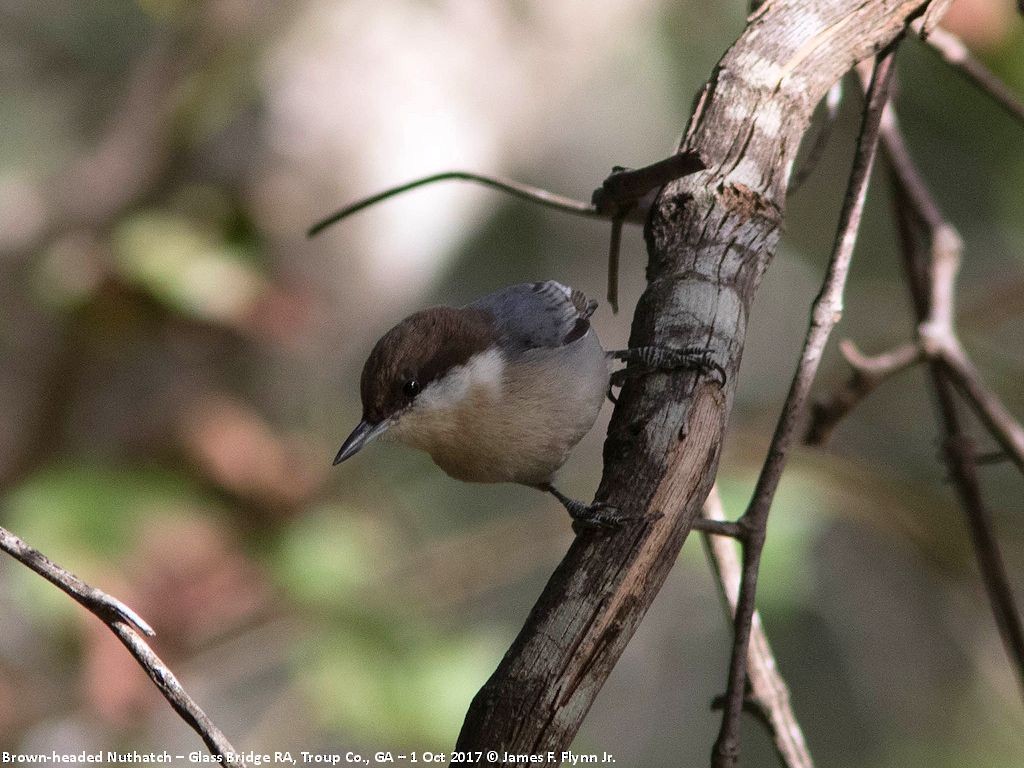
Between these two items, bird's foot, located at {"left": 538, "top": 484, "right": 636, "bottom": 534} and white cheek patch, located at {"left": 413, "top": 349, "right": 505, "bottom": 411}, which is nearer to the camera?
bird's foot, located at {"left": 538, "top": 484, "right": 636, "bottom": 534}

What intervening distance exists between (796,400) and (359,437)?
3.50 feet

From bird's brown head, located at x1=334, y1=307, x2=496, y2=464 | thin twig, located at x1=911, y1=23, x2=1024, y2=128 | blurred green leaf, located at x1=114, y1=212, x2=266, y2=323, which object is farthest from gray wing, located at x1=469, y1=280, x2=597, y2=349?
blurred green leaf, located at x1=114, y1=212, x2=266, y2=323

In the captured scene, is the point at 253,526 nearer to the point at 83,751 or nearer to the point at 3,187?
the point at 83,751

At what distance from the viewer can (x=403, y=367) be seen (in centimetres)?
242

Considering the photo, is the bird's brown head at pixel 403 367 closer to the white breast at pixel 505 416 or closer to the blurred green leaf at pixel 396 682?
the white breast at pixel 505 416

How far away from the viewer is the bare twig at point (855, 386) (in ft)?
7.55

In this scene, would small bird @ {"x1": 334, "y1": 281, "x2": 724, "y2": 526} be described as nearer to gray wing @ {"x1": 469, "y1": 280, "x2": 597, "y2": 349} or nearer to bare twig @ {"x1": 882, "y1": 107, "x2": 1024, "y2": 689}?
gray wing @ {"x1": 469, "y1": 280, "x2": 597, "y2": 349}

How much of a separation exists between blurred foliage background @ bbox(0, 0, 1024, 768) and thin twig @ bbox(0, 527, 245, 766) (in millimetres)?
1916

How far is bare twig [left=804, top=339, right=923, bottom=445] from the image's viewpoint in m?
2.30

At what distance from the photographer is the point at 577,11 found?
16.7 ft

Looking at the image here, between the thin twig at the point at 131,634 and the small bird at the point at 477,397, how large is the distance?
0.99 metres

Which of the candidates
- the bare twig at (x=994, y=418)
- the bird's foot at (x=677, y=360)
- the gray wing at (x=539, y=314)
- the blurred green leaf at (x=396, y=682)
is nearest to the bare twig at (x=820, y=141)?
the bare twig at (x=994, y=418)

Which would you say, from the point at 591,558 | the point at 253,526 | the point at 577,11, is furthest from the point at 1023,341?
the point at 591,558

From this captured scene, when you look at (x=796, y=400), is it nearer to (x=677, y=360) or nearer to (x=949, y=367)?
(x=677, y=360)
